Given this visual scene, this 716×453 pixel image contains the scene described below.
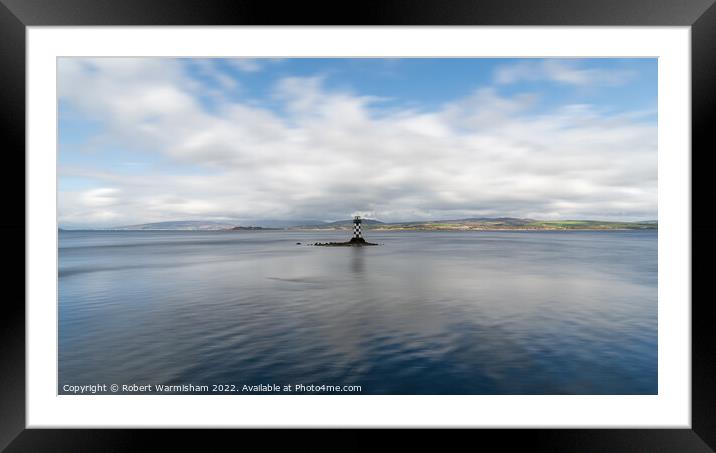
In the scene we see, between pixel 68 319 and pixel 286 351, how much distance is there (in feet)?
22.8

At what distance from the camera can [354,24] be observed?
261 centimetres

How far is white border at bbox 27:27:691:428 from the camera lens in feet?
8.49

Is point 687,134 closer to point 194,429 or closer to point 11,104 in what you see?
point 194,429

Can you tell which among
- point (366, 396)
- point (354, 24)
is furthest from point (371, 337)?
point (354, 24)

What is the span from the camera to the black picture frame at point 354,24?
251cm

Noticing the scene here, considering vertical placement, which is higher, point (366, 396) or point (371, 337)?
point (366, 396)

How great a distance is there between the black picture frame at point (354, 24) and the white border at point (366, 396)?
0.07 m

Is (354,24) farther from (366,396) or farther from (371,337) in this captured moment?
(371,337)

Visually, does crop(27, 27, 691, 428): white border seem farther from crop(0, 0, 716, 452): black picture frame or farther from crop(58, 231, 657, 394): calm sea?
crop(58, 231, 657, 394): calm sea

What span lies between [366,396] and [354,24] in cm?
264

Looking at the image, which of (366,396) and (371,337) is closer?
(366,396)

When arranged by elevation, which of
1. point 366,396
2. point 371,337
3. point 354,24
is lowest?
point 371,337

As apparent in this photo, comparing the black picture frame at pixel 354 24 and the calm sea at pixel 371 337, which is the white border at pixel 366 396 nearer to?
the black picture frame at pixel 354 24

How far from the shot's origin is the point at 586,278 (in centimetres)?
1662
